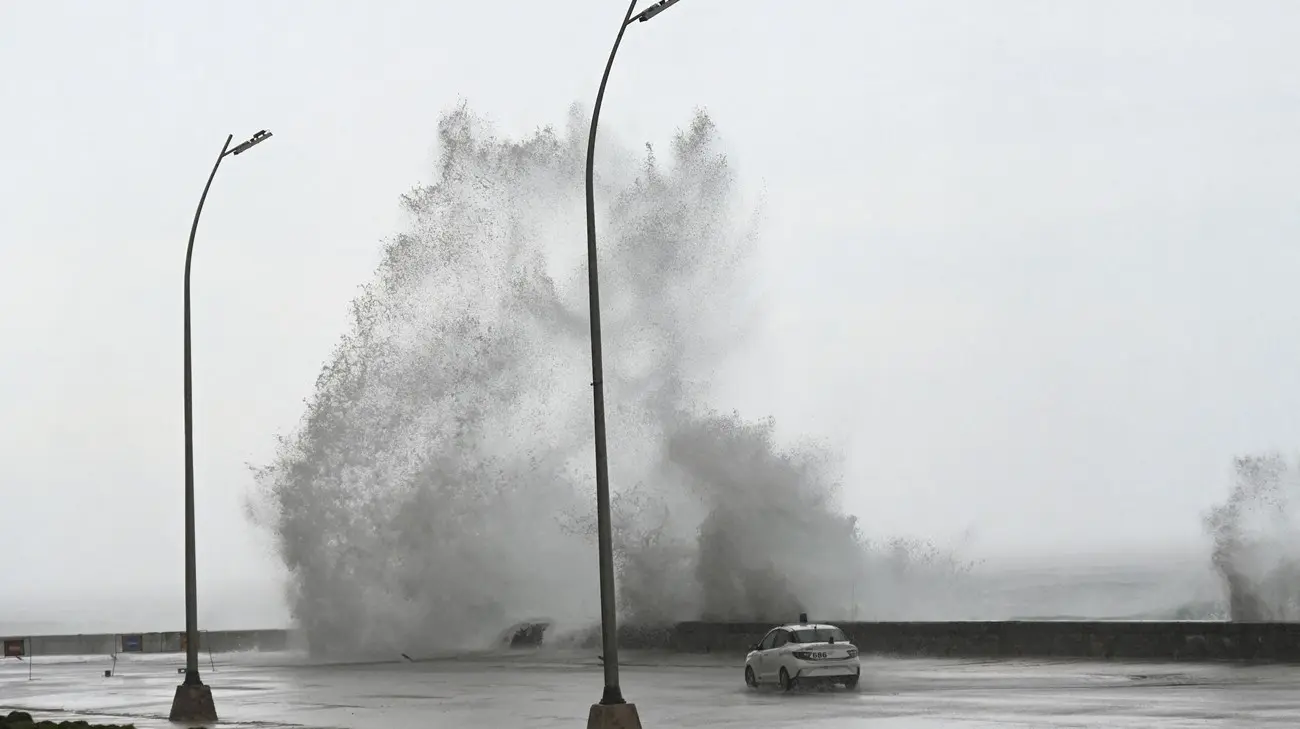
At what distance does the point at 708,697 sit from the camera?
994 inches

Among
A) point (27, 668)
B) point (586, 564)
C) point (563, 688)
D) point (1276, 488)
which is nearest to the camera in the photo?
point (563, 688)

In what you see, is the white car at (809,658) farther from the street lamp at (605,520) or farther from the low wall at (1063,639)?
the street lamp at (605,520)

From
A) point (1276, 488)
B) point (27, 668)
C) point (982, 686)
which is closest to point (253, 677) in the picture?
point (27, 668)

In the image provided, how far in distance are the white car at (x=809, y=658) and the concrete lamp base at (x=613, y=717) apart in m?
9.31

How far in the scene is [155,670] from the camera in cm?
4328

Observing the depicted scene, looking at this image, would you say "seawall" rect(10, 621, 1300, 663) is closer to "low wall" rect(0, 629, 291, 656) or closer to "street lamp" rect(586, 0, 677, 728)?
"low wall" rect(0, 629, 291, 656)

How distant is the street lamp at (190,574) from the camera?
77.8 ft

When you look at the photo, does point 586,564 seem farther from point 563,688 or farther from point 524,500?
point 563,688

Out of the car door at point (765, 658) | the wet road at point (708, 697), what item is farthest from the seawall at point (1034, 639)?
the car door at point (765, 658)

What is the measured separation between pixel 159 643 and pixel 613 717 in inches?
1824

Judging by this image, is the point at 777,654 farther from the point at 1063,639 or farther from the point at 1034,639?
the point at 1034,639

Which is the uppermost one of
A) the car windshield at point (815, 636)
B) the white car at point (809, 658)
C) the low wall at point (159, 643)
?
the low wall at point (159, 643)

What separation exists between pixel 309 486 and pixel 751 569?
46.0ft

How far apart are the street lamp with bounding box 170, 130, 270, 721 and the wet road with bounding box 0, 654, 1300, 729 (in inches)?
18.5
